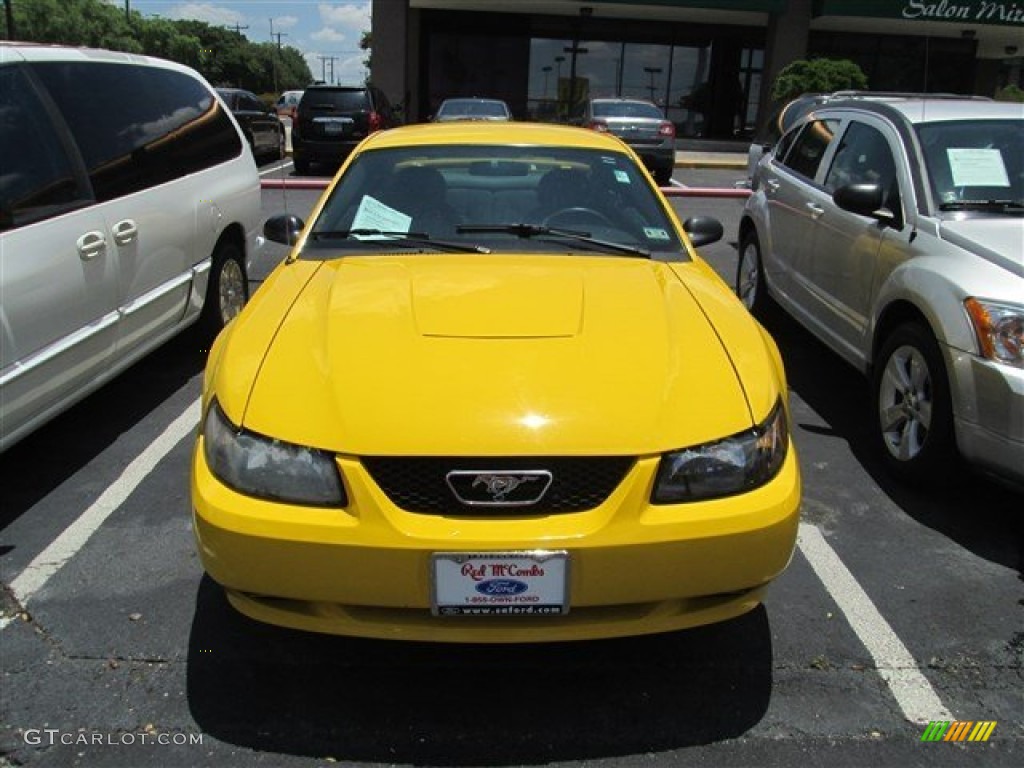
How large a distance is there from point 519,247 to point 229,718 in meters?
1.95

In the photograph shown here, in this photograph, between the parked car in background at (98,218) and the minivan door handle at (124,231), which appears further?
the minivan door handle at (124,231)

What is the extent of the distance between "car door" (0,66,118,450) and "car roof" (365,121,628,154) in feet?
4.39

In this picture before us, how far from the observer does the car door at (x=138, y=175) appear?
4.23 metres

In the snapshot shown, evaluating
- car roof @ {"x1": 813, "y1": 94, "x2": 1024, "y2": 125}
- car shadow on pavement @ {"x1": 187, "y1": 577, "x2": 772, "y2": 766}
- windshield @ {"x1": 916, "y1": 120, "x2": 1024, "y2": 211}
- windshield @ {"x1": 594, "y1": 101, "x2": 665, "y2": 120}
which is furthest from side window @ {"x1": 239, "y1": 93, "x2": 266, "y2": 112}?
car shadow on pavement @ {"x1": 187, "y1": 577, "x2": 772, "y2": 766}

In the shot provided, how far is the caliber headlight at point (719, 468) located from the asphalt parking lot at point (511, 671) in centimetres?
70

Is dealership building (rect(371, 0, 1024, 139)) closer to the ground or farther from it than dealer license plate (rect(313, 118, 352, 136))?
farther from it

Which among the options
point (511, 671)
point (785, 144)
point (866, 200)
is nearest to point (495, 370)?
point (511, 671)

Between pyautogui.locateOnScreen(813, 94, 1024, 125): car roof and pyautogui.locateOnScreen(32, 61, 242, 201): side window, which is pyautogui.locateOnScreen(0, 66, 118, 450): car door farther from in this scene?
pyautogui.locateOnScreen(813, 94, 1024, 125): car roof

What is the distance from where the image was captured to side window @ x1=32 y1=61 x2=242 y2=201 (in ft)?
13.8

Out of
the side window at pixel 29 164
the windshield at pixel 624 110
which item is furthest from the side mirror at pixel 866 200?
the windshield at pixel 624 110

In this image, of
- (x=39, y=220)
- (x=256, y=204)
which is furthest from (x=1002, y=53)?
(x=39, y=220)

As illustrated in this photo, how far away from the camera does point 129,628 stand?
2.93m

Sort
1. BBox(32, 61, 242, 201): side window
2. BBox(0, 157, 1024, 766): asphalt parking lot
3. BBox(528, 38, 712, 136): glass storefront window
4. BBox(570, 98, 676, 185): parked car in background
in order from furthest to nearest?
BBox(528, 38, 712, 136): glass storefront window < BBox(570, 98, 676, 185): parked car in background < BBox(32, 61, 242, 201): side window < BBox(0, 157, 1024, 766): asphalt parking lot

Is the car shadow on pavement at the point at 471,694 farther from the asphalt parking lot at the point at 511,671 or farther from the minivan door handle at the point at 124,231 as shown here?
the minivan door handle at the point at 124,231
